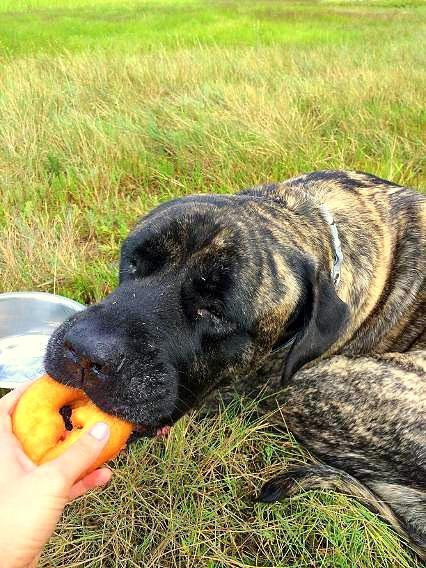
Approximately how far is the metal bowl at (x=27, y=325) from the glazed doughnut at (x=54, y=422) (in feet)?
3.97

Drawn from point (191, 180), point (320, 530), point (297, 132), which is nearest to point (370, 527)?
point (320, 530)

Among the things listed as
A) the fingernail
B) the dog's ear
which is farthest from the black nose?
the dog's ear

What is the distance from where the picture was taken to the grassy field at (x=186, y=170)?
248cm

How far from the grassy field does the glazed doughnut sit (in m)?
0.57

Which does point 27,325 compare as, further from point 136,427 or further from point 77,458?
point 77,458

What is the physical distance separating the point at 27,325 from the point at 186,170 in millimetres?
2026

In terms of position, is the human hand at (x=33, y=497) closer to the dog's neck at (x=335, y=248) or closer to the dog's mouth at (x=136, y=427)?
the dog's mouth at (x=136, y=427)

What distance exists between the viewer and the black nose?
2.00 m

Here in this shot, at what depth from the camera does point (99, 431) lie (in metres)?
1.72

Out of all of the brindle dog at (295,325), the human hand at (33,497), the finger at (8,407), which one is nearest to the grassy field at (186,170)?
the brindle dog at (295,325)

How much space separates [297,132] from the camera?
508 cm

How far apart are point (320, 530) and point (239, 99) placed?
13.5ft

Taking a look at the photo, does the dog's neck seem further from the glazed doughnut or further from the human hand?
the human hand

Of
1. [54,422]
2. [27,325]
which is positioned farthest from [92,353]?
[27,325]
